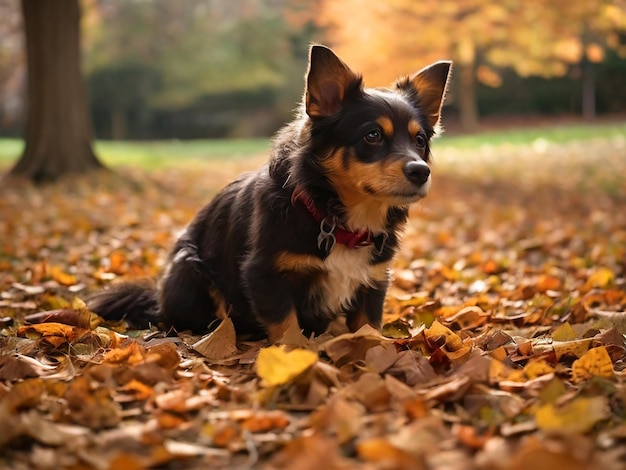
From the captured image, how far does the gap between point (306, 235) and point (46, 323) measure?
1.38m

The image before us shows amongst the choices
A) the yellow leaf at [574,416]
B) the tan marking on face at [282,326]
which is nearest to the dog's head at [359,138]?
the tan marking on face at [282,326]

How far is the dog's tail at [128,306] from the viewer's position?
4367 millimetres

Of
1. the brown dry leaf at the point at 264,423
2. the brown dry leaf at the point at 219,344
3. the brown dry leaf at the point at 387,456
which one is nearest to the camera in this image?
the brown dry leaf at the point at 387,456

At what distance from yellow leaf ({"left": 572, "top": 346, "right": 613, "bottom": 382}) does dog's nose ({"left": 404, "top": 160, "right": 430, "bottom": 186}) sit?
1125 mm

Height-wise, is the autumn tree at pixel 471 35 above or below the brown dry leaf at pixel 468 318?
above

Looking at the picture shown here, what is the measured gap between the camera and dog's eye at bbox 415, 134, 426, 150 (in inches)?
151

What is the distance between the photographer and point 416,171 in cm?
353

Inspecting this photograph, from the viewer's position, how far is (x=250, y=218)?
3.85 m

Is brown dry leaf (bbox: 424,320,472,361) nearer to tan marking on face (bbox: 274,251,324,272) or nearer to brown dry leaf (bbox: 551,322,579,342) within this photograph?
Result: brown dry leaf (bbox: 551,322,579,342)

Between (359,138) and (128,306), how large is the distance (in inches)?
71.3

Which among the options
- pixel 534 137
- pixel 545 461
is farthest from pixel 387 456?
pixel 534 137

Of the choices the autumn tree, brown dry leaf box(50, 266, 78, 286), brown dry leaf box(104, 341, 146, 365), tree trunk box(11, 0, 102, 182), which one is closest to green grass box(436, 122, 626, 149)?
the autumn tree

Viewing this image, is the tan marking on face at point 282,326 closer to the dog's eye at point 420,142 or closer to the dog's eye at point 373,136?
the dog's eye at point 373,136

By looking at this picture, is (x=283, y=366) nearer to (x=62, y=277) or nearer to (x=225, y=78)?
(x=62, y=277)
